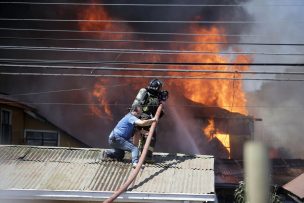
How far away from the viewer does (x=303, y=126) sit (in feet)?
121

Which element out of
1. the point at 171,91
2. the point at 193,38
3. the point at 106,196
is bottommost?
the point at 106,196

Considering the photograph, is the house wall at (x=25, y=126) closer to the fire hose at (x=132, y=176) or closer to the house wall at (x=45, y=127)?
the house wall at (x=45, y=127)

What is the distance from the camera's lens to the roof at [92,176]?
6.99m

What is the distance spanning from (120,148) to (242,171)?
1036 centimetres

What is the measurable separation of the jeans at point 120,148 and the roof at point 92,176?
14 centimetres

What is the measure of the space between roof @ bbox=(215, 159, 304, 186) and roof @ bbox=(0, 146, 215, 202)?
710 cm

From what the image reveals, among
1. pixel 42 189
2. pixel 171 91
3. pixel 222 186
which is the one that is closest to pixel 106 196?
pixel 42 189

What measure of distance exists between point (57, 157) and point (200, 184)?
2.95 m

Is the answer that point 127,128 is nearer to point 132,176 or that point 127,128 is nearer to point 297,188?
point 132,176

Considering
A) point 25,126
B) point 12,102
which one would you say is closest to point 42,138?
point 25,126

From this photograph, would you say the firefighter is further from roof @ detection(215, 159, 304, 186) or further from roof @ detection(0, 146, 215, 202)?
roof @ detection(215, 159, 304, 186)

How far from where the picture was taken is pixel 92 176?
7691mm

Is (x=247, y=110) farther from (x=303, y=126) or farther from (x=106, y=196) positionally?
(x=106, y=196)

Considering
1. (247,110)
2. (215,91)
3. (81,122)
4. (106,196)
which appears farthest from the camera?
(247,110)
